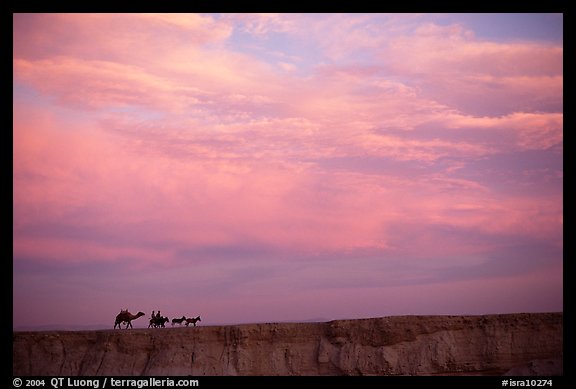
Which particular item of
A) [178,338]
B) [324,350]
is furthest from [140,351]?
[324,350]

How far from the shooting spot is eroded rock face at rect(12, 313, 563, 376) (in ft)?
137

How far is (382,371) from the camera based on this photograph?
4184 centimetres

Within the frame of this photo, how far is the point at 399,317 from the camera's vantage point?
42406 millimetres

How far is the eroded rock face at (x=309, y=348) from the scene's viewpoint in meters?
41.7

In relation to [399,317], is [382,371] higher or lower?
lower

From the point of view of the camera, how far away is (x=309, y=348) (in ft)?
141
